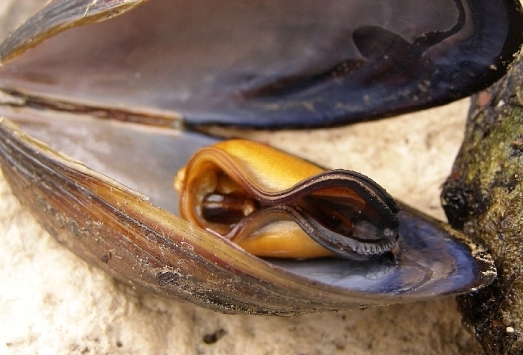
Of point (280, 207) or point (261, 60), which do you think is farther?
point (261, 60)

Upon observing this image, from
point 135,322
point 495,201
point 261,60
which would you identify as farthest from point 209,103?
point 495,201

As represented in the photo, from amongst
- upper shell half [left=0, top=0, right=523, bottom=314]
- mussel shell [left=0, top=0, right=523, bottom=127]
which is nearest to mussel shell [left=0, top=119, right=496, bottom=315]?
upper shell half [left=0, top=0, right=523, bottom=314]

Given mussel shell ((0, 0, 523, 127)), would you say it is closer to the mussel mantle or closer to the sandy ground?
the mussel mantle

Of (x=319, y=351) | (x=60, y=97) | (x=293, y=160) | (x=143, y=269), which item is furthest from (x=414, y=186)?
(x=60, y=97)

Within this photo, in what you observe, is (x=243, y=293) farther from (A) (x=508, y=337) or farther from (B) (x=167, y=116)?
(B) (x=167, y=116)

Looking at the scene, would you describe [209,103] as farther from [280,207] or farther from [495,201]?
[495,201]

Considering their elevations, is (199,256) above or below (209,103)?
below

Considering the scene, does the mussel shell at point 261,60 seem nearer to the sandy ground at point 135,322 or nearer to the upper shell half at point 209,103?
the upper shell half at point 209,103

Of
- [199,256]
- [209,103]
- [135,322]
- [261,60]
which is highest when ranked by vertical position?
[261,60]
